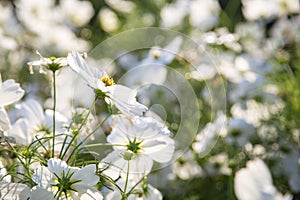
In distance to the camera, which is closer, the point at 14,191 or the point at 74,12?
the point at 14,191

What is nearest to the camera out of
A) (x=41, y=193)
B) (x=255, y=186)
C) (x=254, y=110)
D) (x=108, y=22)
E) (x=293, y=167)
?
(x=41, y=193)

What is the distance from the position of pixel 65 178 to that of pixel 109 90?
82 millimetres

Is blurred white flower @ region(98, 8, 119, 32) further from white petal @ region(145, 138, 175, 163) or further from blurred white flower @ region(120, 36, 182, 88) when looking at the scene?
white petal @ region(145, 138, 175, 163)

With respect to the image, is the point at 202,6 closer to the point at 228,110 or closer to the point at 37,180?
the point at 228,110

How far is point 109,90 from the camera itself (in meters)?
0.51

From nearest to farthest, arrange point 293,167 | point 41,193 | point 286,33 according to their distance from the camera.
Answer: point 41,193 < point 293,167 < point 286,33

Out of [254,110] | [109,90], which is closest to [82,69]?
[109,90]

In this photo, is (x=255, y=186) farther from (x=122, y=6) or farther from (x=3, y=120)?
(x=122, y=6)

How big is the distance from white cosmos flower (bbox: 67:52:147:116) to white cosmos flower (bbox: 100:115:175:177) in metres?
0.02

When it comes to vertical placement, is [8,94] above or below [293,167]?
above

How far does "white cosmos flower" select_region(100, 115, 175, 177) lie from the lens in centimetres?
52

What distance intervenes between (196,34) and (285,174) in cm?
50

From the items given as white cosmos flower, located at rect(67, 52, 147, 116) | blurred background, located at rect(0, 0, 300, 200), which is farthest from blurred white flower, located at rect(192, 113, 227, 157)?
white cosmos flower, located at rect(67, 52, 147, 116)

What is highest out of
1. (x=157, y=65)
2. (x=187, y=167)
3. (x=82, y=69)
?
(x=82, y=69)
